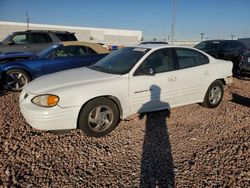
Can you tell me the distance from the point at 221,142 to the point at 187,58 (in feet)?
6.29

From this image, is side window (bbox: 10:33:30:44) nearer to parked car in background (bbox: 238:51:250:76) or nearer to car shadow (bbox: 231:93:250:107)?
car shadow (bbox: 231:93:250:107)

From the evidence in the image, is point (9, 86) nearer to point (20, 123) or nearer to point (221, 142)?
point (20, 123)

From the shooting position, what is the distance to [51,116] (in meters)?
3.38

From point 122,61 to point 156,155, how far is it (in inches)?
78.1

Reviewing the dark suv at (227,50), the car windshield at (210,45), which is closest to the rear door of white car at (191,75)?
the dark suv at (227,50)

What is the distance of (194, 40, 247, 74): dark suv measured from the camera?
35.0ft

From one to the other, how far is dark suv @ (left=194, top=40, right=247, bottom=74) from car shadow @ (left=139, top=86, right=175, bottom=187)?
7432 mm

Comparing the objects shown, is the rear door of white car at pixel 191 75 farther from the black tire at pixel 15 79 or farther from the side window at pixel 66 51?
the black tire at pixel 15 79

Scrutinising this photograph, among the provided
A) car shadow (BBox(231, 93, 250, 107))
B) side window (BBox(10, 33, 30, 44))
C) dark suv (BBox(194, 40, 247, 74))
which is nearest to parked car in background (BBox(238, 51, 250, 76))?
dark suv (BBox(194, 40, 247, 74))

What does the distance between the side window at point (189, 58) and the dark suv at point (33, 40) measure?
281 inches

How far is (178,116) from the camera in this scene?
4816 millimetres

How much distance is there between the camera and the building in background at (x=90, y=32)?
52844 mm

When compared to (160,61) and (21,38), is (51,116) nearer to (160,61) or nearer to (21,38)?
(160,61)

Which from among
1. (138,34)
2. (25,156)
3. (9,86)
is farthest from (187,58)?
(138,34)
